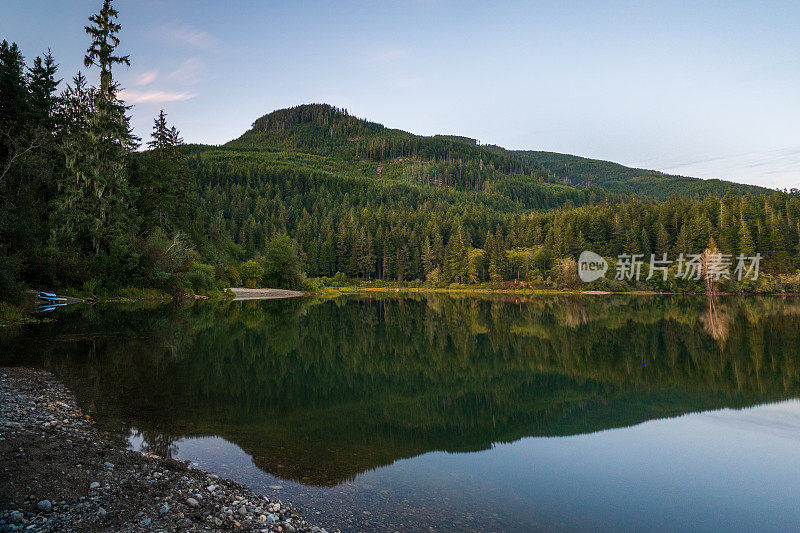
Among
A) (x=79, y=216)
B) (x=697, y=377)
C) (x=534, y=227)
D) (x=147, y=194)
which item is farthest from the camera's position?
(x=534, y=227)

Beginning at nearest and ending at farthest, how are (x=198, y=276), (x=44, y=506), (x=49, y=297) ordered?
(x=44, y=506) < (x=49, y=297) < (x=198, y=276)

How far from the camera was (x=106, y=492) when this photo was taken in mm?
5586

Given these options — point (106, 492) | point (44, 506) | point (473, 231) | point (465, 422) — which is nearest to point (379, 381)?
point (465, 422)

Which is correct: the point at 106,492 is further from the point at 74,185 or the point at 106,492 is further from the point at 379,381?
the point at 74,185

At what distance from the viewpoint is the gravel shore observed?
16.0ft

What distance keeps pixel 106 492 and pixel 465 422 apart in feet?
24.8

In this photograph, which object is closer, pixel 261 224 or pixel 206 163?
pixel 261 224

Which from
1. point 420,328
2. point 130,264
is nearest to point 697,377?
point 420,328

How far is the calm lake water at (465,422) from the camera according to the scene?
673 centimetres

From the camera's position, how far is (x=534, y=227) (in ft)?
362

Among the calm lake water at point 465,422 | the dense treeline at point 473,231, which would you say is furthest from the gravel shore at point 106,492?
the dense treeline at point 473,231

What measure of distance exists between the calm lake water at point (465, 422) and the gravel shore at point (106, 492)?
727 mm

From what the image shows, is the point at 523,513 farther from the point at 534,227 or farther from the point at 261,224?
the point at 261,224

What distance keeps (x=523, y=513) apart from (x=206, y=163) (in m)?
175
